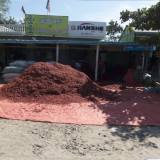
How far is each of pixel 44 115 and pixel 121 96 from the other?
3683 millimetres

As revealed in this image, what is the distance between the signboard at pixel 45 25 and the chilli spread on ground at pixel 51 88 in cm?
640

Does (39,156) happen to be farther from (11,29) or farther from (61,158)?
(11,29)

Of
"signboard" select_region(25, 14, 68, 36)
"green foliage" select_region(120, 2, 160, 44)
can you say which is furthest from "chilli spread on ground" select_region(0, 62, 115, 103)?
"signboard" select_region(25, 14, 68, 36)

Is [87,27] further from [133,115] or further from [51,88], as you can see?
[133,115]

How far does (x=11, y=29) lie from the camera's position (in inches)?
590

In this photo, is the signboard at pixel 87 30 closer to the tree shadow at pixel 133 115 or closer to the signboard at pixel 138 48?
the signboard at pixel 138 48

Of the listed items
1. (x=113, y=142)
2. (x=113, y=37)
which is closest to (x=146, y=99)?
(x=113, y=142)

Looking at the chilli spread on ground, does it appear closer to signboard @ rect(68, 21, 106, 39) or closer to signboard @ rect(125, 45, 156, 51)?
signboard @ rect(125, 45, 156, 51)

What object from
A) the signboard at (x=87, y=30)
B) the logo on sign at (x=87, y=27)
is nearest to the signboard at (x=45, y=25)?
the signboard at (x=87, y=30)

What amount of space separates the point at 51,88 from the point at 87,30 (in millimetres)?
8500

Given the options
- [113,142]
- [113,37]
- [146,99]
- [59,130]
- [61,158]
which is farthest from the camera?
[113,37]

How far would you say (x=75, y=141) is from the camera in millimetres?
4012

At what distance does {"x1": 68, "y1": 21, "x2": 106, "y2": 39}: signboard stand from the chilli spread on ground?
6.77m

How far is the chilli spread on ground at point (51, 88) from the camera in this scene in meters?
6.95
